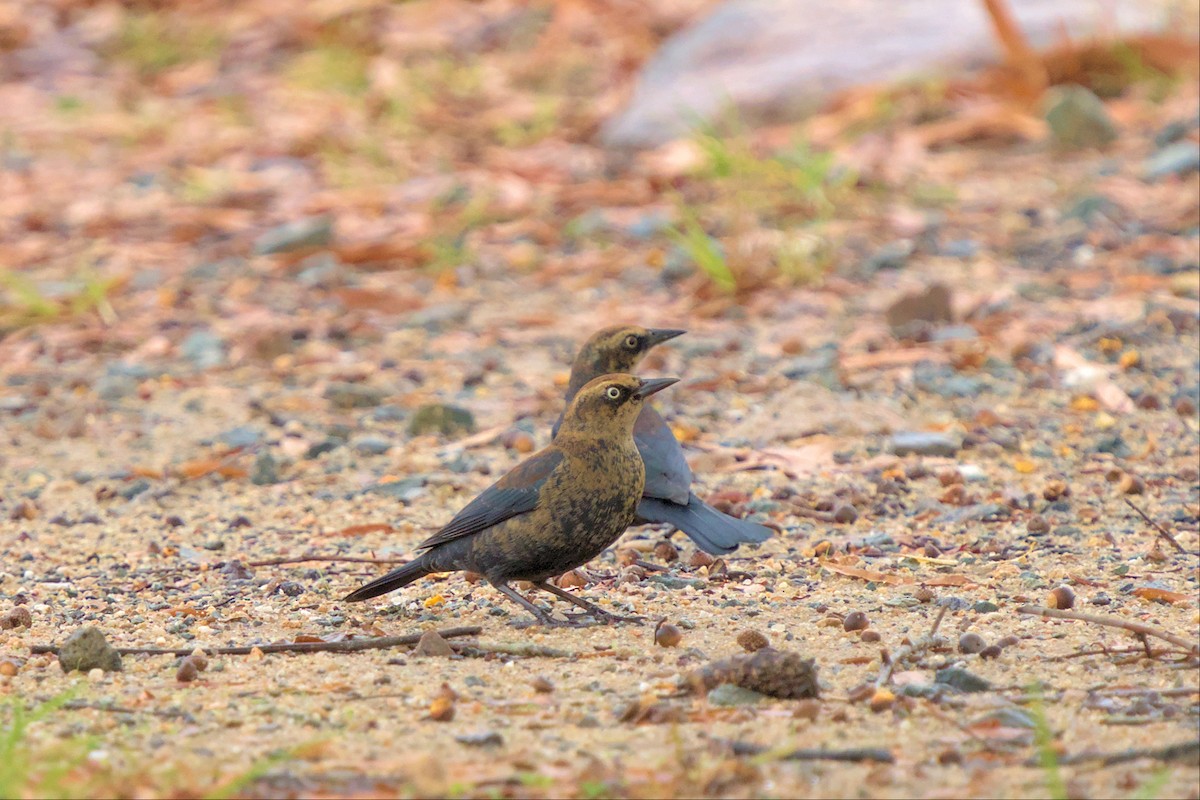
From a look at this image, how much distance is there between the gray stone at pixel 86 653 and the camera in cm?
368

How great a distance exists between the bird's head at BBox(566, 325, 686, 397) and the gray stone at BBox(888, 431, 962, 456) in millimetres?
991

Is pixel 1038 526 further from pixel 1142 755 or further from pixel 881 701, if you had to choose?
pixel 1142 755

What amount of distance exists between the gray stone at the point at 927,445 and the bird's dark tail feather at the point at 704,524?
1.41 meters

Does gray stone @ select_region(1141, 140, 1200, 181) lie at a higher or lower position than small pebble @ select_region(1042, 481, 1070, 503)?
higher

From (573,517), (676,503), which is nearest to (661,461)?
(676,503)

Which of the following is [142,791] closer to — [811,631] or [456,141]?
[811,631]

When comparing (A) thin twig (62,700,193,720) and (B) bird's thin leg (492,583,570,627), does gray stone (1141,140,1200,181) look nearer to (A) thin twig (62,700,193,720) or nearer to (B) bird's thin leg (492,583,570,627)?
(B) bird's thin leg (492,583,570,627)

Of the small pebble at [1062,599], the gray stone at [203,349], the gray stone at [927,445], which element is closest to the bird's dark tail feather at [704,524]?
the small pebble at [1062,599]

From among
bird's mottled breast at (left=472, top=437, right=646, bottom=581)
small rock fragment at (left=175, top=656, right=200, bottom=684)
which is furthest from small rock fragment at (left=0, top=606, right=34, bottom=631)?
bird's mottled breast at (left=472, top=437, right=646, bottom=581)

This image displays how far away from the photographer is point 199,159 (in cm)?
1105

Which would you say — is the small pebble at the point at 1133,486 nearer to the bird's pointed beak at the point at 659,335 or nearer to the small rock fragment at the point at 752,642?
the bird's pointed beak at the point at 659,335

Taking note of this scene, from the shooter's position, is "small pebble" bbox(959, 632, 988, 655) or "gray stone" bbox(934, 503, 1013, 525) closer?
"small pebble" bbox(959, 632, 988, 655)

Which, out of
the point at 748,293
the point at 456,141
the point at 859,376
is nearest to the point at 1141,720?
the point at 859,376

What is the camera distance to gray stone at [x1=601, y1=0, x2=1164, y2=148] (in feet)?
33.1
